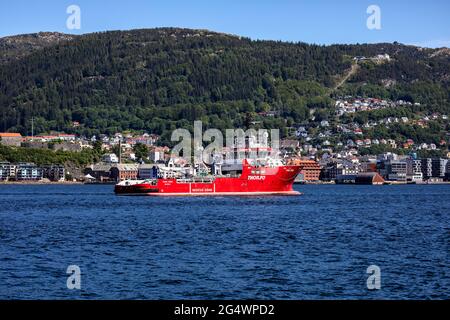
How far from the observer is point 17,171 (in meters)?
181

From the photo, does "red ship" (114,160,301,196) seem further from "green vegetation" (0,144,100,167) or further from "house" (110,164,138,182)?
"green vegetation" (0,144,100,167)

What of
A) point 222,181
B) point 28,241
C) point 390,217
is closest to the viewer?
point 28,241

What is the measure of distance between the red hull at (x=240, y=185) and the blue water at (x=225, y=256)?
34.9m

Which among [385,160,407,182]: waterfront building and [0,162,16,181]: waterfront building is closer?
[0,162,16,181]: waterfront building

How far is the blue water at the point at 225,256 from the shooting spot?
2509 cm

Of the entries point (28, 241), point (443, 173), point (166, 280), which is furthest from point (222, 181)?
point (443, 173)

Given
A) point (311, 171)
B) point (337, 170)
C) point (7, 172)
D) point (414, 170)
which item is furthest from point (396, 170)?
point (7, 172)

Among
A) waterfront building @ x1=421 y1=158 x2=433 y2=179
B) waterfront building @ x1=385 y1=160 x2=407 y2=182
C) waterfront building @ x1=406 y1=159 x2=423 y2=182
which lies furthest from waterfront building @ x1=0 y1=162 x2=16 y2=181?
waterfront building @ x1=421 y1=158 x2=433 y2=179

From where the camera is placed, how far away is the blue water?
2509cm

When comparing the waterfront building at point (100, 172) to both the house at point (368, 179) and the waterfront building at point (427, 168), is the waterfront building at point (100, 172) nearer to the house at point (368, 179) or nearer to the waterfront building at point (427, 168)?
the house at point (368, 179)
